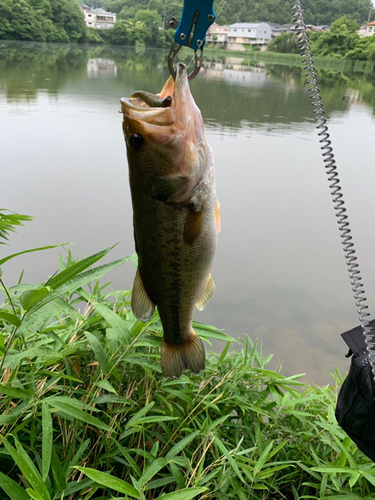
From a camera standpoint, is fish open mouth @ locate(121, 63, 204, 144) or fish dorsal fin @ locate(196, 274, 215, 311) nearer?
fish open mouth @ locate(121, 63, 204, 144)

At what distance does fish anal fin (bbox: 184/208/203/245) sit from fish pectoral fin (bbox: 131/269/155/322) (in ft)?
0.83

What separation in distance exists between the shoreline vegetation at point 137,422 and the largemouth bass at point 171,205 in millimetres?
268

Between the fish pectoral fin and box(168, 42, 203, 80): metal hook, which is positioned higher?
box(168, 42, 203, 80): metal hook

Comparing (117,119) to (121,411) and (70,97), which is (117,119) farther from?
(121,411)

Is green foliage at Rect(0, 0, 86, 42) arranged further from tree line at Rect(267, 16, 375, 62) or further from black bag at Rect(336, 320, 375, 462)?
black bag at Rect(336, 320, 375, 462)

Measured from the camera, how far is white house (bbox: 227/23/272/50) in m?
37.8

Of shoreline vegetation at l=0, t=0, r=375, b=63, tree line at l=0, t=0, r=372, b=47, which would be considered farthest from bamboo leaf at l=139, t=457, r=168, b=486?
tree line at l=0, t=0, r=372, b=47

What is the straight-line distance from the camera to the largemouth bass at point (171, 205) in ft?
3.95

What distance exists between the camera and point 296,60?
3653cm

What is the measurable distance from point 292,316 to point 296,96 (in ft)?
51.1

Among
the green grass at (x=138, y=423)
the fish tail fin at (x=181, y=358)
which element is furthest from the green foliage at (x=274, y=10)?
the fish tail fin at (x=181, y=358)

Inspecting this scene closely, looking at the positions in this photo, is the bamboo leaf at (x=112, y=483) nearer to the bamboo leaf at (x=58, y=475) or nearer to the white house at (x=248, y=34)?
the bamboo leaf at (x=58, y=475)

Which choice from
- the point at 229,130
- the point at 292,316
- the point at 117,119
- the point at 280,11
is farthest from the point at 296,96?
the point at 292,316

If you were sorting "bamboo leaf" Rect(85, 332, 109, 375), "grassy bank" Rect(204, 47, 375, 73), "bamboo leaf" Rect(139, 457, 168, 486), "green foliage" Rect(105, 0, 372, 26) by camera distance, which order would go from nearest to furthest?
"bamboo leaf" Rect(139, 457, 168, 486) < "bamboo leaf" Rect(85, 332, 109, 375) < "green foliage" Rect(105, 0, 372, 26) < "grassy bank" Rect(204, 47, 375, 73)
